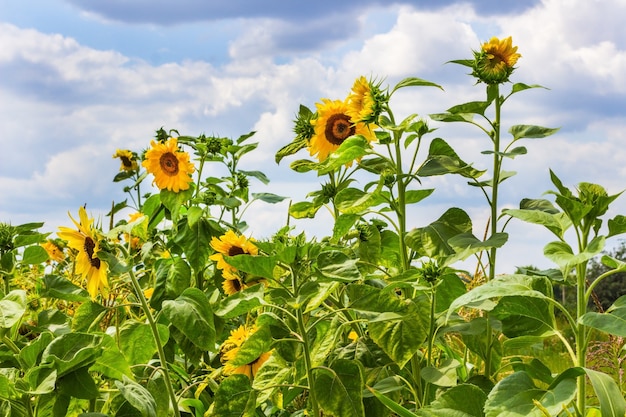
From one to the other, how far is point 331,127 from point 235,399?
3.01 feet

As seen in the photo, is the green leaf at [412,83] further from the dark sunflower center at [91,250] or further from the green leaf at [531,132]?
the dark sunflower center at [91,250]

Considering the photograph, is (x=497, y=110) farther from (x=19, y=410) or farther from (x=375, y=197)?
(x=19, y=410)

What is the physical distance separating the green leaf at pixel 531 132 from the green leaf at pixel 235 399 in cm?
98

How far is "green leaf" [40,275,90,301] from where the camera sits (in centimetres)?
208

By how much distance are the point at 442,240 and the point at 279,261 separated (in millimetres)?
428

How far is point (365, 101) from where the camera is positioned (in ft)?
7.14

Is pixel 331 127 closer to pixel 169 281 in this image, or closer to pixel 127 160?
pixel 169 281

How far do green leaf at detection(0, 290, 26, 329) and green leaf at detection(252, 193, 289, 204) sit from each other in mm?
1146

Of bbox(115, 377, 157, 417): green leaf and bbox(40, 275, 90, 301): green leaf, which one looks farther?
bbox(40, 275, 90, 301): green leaf

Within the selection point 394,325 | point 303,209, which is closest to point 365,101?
point 303,209

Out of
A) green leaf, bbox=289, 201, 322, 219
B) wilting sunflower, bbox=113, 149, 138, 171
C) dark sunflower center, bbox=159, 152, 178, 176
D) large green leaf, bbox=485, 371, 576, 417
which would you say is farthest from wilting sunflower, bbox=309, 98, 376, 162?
wilting sunflower, bbox=113, 149, 138, 171

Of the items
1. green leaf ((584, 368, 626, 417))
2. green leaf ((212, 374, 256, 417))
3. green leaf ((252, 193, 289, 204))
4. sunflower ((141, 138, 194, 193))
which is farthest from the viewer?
green leaf ((252, 193, 289, 204))

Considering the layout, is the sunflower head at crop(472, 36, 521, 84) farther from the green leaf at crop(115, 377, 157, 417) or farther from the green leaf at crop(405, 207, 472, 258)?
the green leaf at crop(115, 377, 157, 417)

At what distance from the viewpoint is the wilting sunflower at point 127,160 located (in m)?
3.84
